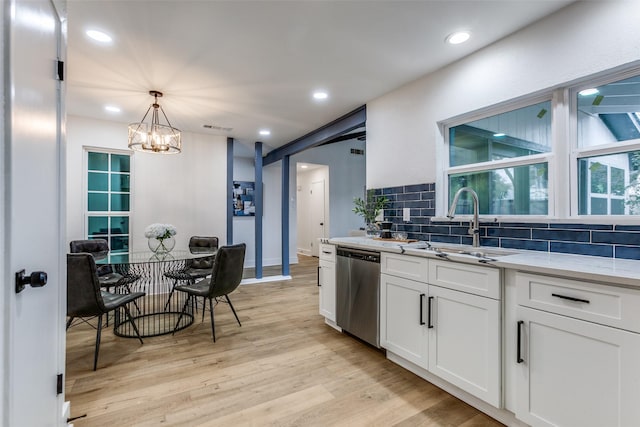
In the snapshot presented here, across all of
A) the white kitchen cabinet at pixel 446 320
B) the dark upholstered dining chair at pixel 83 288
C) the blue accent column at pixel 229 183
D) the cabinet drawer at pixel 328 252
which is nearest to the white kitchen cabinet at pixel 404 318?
the white kitchen cabinet at pixel 446 320

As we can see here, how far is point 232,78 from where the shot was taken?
2.82 meters

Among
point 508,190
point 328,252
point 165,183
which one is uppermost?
point 165,183

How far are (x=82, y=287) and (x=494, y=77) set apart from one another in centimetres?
354

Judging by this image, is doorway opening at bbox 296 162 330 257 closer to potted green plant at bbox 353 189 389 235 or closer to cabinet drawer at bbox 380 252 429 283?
potted green plant at bbox 353 189 389 235

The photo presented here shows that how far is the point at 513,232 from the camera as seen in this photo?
2.11m

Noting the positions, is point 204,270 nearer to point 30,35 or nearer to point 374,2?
point 30,35

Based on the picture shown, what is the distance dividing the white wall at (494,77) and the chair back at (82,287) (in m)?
2.73

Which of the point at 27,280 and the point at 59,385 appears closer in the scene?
the point at 27,280

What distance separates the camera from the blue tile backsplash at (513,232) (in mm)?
1632

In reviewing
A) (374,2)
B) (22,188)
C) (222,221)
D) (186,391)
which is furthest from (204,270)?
(374,2)

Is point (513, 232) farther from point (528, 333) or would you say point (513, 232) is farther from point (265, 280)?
point (265, 280)

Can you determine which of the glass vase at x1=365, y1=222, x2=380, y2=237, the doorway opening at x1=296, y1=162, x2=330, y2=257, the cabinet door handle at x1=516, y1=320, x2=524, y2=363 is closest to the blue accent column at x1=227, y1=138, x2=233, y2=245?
the doorway opening at x1=296, y1=162, x2=330, y2=257

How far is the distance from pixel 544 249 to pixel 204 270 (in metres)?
3.41

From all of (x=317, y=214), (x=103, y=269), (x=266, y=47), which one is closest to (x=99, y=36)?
(x=266, y=47)
